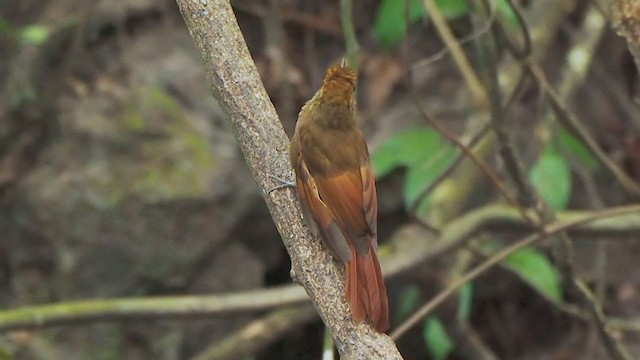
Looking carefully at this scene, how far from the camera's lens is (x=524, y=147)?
3869mm

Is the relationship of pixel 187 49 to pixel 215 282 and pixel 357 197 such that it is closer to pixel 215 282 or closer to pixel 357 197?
pixel 215 282

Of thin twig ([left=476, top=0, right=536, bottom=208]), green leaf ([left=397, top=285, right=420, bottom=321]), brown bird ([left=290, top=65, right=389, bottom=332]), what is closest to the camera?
brown bird ([left=290, top=65, right=389, bottom=332])

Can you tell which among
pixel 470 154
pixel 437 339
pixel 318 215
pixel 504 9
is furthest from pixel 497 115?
pixel 318 215

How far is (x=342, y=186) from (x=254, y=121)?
0.98ft

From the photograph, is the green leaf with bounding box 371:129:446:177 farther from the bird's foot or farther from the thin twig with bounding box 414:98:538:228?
the bird's foot

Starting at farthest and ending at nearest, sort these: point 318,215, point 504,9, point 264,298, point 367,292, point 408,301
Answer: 1. point 408,301
2. point 264,298
3. point 504,9
4. point 318,215
5. point 367,292

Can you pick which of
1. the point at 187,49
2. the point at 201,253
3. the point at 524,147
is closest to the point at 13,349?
the point at 201,253

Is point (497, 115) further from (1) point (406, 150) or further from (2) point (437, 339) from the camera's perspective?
(2) point (437, 339)

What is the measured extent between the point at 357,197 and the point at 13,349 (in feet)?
5.81

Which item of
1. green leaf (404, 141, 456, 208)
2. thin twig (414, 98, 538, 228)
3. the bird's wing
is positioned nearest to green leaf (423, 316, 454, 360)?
green leaf (404, 141, 456, 208)

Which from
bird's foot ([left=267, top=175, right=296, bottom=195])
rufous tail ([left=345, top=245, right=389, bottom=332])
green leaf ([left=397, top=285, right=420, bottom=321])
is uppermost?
bird's foot ([left=267, top=175, right=296, bottom=195])

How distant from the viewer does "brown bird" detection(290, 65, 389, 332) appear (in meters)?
1.81

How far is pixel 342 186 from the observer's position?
2010mm

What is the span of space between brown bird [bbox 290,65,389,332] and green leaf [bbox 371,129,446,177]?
853 mm
